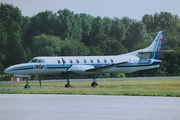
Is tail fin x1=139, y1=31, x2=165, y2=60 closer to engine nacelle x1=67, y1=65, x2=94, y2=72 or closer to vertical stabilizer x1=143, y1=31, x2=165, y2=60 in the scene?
vertical stabilizer x1=143, y1=31, x2=165, y2=60

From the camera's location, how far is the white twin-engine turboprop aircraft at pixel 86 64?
127 feet

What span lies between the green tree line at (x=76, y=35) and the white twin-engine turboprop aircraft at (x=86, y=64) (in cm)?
1523

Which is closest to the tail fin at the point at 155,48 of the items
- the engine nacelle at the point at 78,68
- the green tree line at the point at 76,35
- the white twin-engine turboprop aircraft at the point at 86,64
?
the white twin-engine turboprop aircraft at the point at 86,64

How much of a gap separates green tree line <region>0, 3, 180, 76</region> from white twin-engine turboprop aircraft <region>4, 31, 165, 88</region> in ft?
50.0

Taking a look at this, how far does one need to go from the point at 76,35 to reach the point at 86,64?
41.2m

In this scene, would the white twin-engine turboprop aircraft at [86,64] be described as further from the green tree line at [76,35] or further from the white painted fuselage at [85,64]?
the green tree line at [76,35]

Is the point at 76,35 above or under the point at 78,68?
above

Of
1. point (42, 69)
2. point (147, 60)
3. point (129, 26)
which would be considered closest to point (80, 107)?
point (42, 69)

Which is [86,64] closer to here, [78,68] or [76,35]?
[78,68]

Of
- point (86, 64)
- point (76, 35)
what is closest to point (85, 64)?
point (86, 64)

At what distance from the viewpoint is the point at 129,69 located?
4381cm

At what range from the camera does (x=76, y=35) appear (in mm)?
82312

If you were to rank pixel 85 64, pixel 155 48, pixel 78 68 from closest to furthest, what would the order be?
pixel 78 68 < pixel 85 64 < pixel 155 48

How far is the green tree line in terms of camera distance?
60.4 meters
